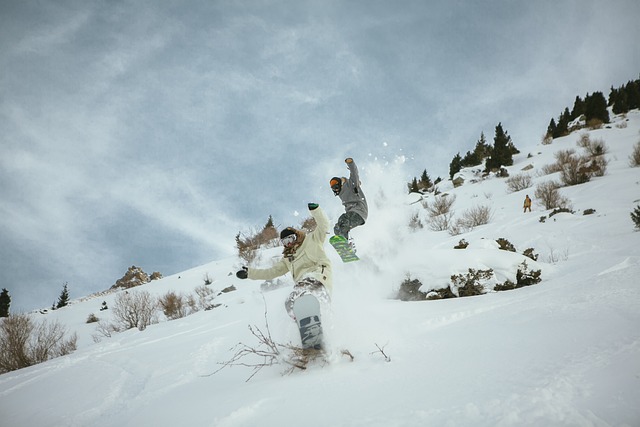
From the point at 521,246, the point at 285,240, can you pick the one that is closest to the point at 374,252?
the point at 521,246

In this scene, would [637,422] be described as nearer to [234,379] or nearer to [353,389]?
[353,389]

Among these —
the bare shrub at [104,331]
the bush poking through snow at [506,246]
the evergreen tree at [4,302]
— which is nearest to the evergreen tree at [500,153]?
the bush poking through snow at [506,246]

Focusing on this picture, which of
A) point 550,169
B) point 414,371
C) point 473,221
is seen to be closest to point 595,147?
point 550,169

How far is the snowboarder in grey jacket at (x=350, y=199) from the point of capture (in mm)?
6129

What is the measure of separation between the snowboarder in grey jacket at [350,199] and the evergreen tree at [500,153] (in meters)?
31.1

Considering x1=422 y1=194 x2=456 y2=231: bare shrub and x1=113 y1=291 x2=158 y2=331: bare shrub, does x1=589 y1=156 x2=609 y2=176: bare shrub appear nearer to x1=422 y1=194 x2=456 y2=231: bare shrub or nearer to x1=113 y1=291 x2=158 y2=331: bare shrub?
x1=422 y1=194 x2=456 y2=231: bare shrub

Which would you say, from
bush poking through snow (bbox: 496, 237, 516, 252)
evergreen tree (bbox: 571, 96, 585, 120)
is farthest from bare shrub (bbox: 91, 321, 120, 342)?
evergreen tree (bbox: 571, 96, 585, 120)

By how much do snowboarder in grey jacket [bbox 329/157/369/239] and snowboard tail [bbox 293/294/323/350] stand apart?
3569 mm

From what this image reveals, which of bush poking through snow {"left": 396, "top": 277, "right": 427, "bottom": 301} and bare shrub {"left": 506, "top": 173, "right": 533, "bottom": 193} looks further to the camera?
bare shrub {"left": 506, "top": 173, "right": 533, "bottom": 193}

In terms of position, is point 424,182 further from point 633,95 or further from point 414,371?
point 414,371

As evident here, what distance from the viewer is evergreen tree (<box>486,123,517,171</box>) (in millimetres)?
30320

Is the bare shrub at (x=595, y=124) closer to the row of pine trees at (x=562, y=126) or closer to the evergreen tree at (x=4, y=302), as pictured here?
the row of pine trees at (x=562, y=126)

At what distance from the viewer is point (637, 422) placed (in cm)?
104

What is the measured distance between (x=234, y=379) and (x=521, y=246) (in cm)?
938
